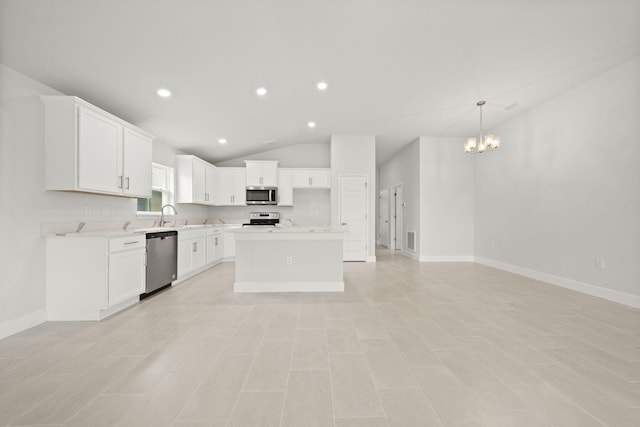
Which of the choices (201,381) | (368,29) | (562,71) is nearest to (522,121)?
(562,71)

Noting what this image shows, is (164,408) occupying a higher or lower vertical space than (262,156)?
lower

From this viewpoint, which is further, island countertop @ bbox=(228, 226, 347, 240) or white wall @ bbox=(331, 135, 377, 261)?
white wall @ bbox=(331, 135, 377, 261)

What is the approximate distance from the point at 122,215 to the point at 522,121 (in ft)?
23.7

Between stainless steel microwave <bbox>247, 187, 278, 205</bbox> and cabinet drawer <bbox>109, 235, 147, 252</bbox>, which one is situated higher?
stainless steel microwave <bbox>247, 187, 278, 205</bbox>

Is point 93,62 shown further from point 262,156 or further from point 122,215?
point 262,156

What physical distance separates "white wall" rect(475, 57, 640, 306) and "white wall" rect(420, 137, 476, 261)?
0.82 meters

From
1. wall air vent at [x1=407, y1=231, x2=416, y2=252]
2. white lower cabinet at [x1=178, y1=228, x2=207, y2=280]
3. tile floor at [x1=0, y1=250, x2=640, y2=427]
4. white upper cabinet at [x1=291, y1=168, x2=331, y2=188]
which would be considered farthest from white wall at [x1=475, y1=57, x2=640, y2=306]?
white lower cabinet at [x1=178, y1=228, x2=207, y2=280]

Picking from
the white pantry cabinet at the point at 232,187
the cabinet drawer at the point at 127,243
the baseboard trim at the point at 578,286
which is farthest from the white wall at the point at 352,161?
the cabinet drawer at the point at 127,243

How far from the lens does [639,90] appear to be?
332 cm

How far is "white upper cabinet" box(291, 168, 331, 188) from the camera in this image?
6727mm

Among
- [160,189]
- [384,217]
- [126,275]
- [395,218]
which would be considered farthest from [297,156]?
[126,275]

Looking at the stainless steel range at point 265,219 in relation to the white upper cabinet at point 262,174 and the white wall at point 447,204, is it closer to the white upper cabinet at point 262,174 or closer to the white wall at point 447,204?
the white upper cabinet at point 262,174

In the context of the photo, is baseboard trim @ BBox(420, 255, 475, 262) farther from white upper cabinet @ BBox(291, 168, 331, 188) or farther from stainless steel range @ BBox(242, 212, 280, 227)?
stainless steel range @ BBox(242, 212, 280, 227)

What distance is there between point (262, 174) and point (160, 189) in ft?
7.44
